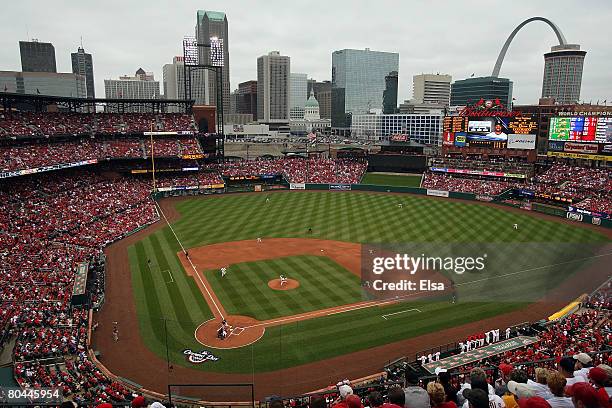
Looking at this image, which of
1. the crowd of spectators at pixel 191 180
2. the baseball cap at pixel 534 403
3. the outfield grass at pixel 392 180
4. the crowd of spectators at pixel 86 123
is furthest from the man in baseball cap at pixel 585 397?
the outfield grass at pixel 392 180

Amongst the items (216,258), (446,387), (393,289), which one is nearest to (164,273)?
Answer: (216,258)

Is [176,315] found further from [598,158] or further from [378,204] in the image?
[598,158]

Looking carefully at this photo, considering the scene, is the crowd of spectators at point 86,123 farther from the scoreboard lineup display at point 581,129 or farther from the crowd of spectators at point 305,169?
the scoreboard lineup display at point 581,129

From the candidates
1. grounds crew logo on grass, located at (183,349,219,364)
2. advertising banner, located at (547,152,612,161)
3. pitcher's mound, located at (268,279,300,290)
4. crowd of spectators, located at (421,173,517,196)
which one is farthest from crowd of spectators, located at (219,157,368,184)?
grounds crew logo on grass, located at (183,349,219,364)

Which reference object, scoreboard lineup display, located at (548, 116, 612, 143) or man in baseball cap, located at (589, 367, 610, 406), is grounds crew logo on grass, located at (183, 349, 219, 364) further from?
scoreboard lineup display, located at (548, 116, 612, 143)

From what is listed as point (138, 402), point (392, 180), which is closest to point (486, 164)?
point (392, 180)
